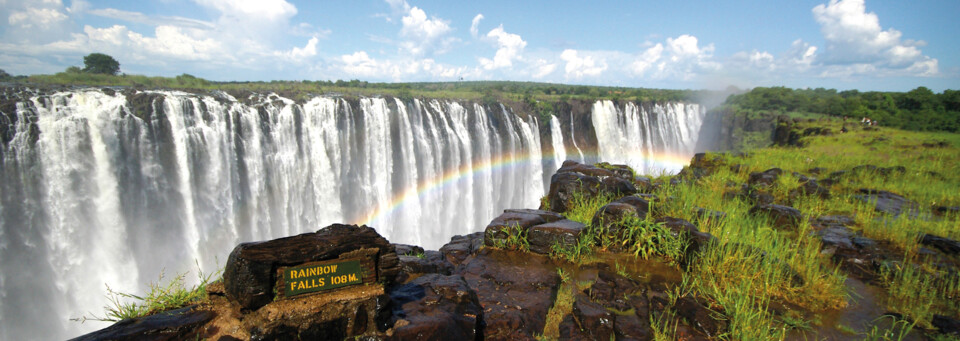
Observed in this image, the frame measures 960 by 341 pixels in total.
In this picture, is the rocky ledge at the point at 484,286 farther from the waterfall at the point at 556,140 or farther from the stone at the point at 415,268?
the waterfall at the point at 556,140

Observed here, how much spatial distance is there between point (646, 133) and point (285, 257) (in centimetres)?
3313

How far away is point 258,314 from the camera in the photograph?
2709 mm

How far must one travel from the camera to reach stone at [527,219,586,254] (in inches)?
192

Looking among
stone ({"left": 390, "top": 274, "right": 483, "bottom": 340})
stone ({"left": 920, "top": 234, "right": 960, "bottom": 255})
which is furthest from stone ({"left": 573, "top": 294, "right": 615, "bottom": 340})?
stone ({"left": 920, "top": 234, "right": 960, "bottom": 255})

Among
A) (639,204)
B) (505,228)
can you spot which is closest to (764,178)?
(639,204)

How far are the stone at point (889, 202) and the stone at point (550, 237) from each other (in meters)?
5.24

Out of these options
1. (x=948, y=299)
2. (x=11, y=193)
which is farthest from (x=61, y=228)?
(x=948, y=299)

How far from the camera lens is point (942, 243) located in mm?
4926

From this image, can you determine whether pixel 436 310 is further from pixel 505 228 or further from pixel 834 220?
pixel 834 220

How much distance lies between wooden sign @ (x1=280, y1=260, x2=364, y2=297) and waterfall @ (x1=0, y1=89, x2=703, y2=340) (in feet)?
45.1

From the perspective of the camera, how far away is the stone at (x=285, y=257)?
8.81ft

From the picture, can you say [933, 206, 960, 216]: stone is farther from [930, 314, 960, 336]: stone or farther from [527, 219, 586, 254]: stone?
[527, 219, 586, 254]: stone

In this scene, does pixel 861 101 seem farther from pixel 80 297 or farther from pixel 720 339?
pixel 80 297

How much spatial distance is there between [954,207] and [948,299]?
4.53 m
